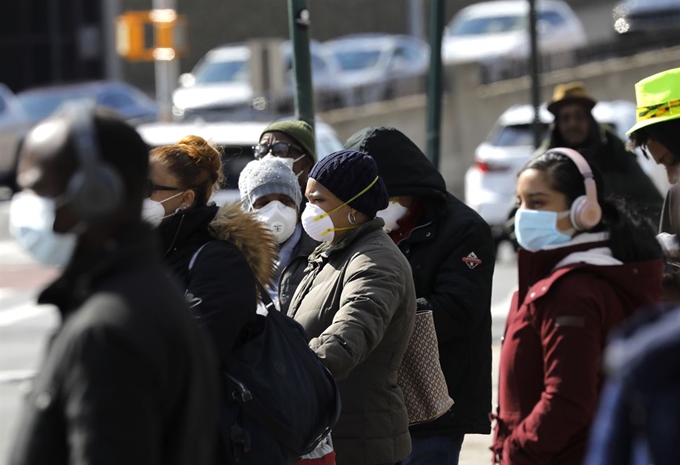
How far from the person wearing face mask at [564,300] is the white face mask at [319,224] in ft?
2.32

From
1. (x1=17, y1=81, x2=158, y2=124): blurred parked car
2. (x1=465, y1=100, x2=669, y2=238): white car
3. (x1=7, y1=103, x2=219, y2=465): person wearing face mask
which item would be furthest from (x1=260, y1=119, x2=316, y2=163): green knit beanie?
(x1=17, y1=81, x2=158, y2=124): blurred parked car

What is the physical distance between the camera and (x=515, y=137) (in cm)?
1767

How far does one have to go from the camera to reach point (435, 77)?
837 centimetres

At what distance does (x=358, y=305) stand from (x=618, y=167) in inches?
139

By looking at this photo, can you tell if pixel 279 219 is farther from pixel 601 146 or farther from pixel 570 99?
pixel 570 99

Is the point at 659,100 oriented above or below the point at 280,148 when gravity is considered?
above

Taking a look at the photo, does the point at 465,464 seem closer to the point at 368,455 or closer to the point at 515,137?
the point at 368,455

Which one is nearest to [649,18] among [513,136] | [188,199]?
[513,136]

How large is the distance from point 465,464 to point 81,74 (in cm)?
3264

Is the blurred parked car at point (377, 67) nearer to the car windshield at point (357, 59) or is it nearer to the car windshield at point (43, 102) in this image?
the car windshield at point (357, 59)

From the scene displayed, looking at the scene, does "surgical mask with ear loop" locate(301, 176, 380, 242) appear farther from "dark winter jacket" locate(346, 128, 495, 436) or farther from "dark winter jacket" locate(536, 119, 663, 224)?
"dark winter jacket" locate(536, 119, 663, 224)

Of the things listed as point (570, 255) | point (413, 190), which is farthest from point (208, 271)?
point (413, 190)

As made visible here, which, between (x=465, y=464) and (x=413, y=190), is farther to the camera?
(x=465, y=464)

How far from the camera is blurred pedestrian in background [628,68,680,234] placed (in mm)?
4777
